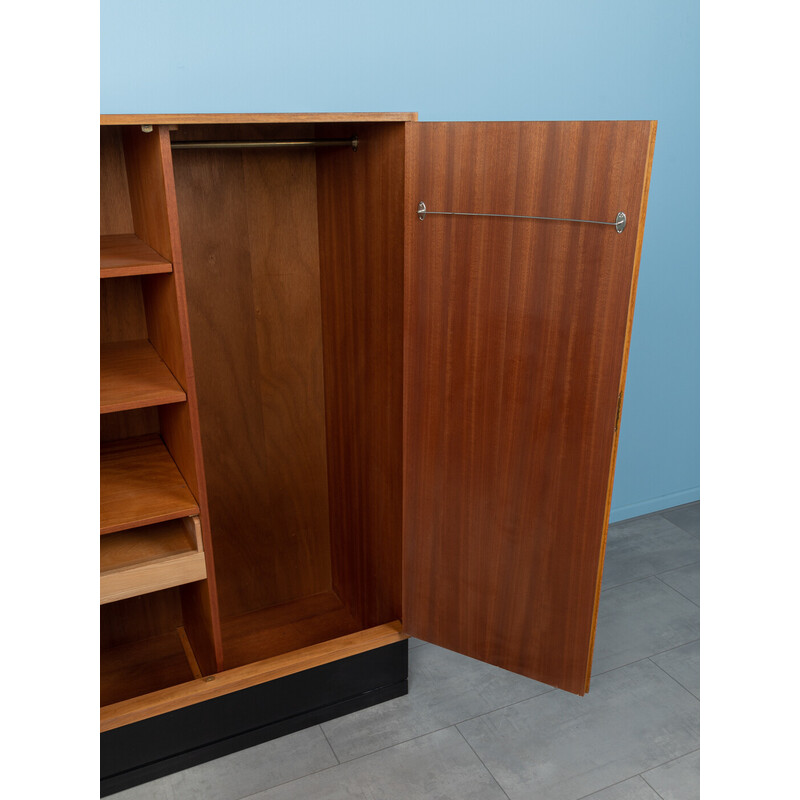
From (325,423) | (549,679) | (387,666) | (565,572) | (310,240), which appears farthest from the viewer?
(325,423)

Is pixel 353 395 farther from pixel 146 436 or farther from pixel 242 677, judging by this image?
pixel 242 677

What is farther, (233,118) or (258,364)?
(258,364)

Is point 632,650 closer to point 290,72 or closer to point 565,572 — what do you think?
point 565,572

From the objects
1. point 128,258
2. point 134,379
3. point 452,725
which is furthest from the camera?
point 452,725

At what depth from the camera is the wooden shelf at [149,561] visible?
1.96 metres

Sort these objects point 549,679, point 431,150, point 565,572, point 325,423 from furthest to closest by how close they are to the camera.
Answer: point 325,423, point 549,679, point 565,572, point 431,150

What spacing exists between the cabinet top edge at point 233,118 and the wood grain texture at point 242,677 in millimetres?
1438

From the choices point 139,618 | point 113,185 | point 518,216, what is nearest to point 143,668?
point 139,618

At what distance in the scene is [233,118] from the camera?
1.75 meters

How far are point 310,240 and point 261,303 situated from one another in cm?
26

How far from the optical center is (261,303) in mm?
2529

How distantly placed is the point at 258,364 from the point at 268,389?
3.9 inches

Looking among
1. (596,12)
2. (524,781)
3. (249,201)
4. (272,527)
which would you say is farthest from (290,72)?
(524,781)

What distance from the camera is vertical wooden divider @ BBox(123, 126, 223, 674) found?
1.76 m
